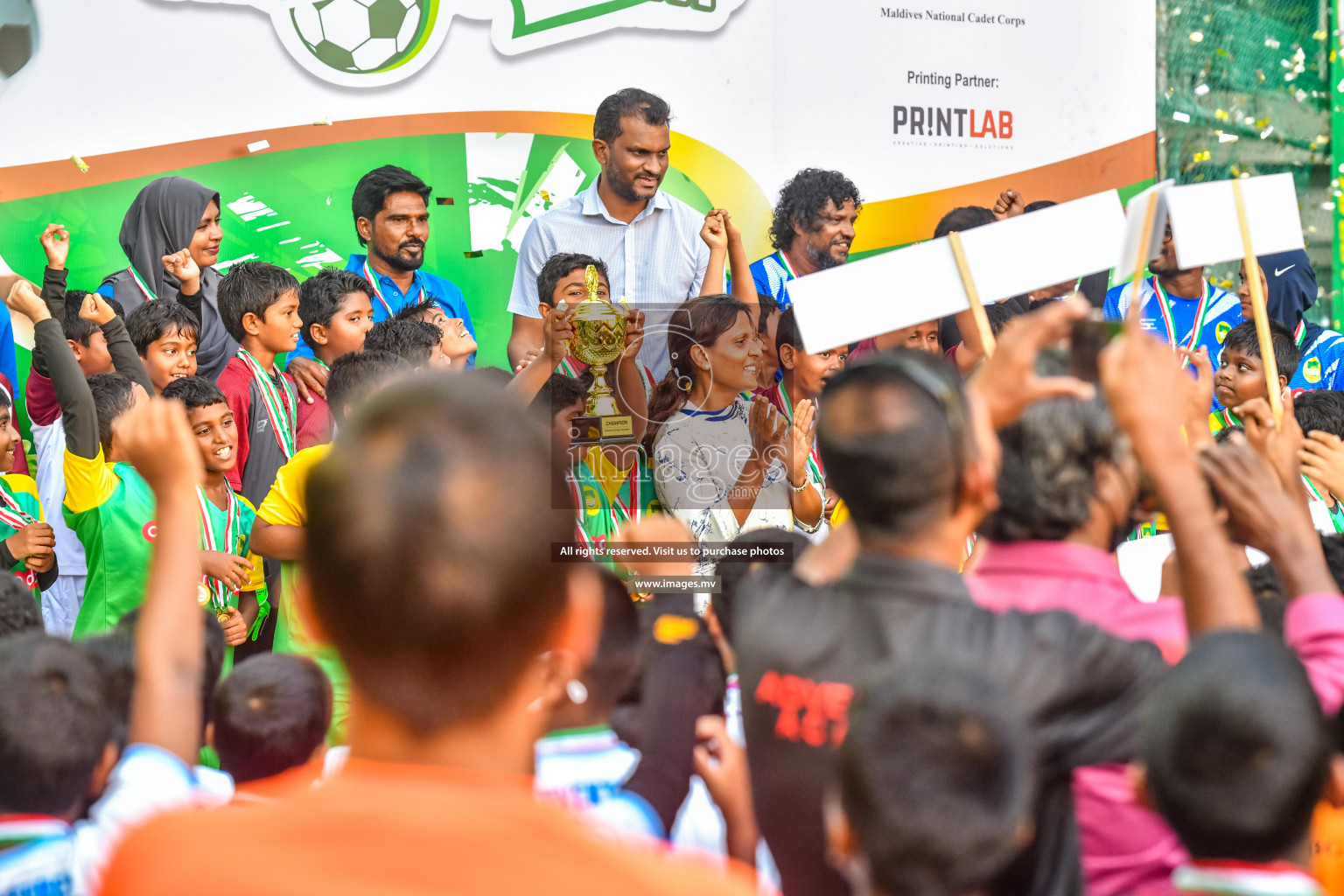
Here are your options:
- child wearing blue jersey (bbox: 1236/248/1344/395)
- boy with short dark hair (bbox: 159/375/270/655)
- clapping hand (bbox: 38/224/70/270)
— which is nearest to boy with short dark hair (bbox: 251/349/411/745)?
boy with short dark hair (bbox: 159/375/270/655)

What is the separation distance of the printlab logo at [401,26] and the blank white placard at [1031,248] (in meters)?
2.94

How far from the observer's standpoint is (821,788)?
1329mm

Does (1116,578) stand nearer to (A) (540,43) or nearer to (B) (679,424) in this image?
(B) (679,424)

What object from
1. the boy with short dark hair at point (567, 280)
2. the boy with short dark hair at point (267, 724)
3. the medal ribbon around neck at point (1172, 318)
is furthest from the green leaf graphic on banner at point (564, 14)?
the boy with short dark hair at point (267, 724)

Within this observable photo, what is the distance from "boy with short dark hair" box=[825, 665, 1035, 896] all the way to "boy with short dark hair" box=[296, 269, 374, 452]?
3.33 metres

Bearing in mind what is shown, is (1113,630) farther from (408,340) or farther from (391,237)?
(391,237)

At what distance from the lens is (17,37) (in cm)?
401

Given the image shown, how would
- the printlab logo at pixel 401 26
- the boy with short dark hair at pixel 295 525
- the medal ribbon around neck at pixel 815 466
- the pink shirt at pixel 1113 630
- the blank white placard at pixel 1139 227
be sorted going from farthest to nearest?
the printlab logo at pixel 401 26, the medal ribbon around neck at pixel 815 466, the boy with short dark hair at pixel 295 525, the blank white placard at pixel 1139 227, the pink shirt at pixel 1113 630

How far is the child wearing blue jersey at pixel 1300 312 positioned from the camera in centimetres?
497

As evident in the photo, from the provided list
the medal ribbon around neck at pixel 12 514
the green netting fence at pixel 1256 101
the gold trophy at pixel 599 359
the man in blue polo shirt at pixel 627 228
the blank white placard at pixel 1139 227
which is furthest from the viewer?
the green netting fence at pixel 1256 101

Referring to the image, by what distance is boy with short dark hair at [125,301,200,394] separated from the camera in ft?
13.6

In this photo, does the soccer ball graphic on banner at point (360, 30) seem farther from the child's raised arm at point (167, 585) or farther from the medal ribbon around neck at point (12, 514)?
the child's raised arm at point (167, 585)

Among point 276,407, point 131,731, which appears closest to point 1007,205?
point 276,407

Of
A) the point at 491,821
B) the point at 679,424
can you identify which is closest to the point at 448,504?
the point at 491,821
